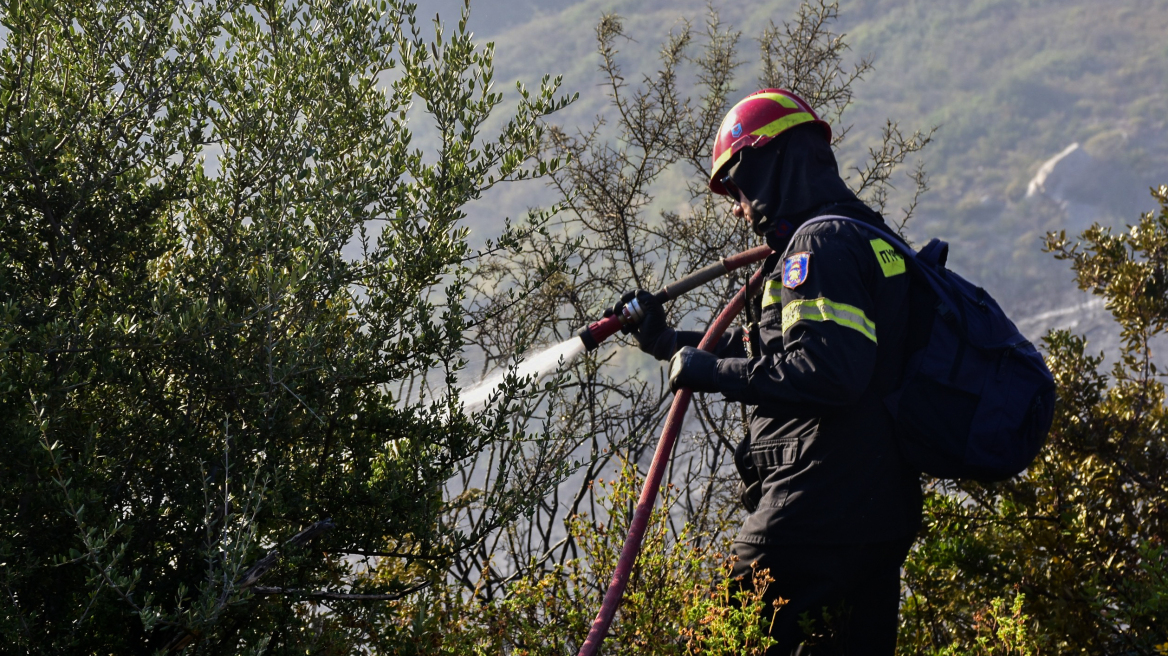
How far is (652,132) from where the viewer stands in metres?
5.81

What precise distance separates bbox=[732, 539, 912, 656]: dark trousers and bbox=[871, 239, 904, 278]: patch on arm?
82 cm

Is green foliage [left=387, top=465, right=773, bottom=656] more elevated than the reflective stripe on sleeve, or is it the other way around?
the reflective stripe on sleeve

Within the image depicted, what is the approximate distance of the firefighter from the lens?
251 centimetres

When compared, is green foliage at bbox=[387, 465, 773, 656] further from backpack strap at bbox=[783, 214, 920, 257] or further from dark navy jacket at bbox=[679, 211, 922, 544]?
backpack strap at bbox=[783, 214, 920, 257]

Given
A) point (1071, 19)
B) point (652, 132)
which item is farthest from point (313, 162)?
point (1071, 19)

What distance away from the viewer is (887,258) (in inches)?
104

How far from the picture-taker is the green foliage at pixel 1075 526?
359 cm

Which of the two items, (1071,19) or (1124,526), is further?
(1071,19)

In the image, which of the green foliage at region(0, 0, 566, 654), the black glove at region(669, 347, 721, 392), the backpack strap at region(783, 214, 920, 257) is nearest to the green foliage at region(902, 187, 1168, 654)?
the backpack strap at region(783, 214, 920, 257)

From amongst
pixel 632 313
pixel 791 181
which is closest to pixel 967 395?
pixel 791 181

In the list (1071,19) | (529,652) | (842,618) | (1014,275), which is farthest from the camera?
(1071,19)

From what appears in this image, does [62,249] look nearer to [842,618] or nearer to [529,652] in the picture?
[529,652]

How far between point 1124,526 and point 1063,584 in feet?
1.26

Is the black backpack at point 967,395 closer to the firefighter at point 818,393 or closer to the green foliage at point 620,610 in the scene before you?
the firefighter at point 818,393
